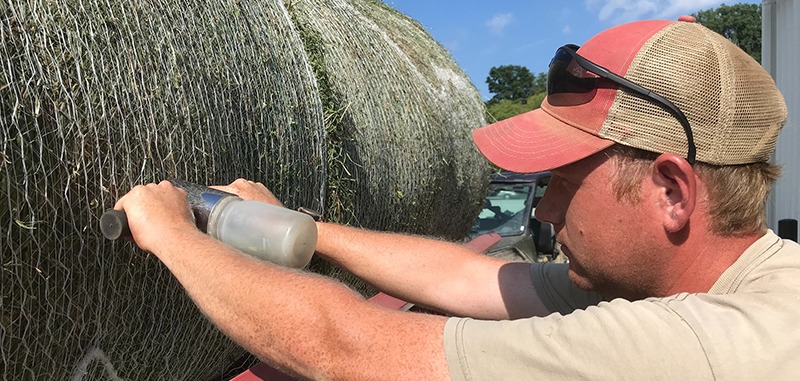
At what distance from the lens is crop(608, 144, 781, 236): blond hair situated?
5.14 ft

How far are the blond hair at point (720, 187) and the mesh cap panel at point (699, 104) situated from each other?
0.03m

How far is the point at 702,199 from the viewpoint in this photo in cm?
157

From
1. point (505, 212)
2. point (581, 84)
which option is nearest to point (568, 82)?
point (581, 84)

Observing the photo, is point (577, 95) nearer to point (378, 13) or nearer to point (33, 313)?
point (33, 313)

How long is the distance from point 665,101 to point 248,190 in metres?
1.11

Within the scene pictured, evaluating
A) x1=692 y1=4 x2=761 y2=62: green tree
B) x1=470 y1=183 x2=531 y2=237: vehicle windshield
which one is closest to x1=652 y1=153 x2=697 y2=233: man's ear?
x1=470 y1=183 x2=531 y2=237: vehicle windshield

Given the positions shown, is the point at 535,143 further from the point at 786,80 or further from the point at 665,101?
the point at 786,80

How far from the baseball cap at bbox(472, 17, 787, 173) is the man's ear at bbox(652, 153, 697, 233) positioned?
37mm

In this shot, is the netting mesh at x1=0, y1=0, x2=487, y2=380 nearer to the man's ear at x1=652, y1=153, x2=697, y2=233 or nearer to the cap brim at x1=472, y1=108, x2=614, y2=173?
the cap brim at x1=472, y1=108, x2=614, y2=173

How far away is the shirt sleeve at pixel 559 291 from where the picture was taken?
2166 mm

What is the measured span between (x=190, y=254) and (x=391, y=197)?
1.90 metres

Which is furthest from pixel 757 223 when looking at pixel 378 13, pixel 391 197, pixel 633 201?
pixel 378 13

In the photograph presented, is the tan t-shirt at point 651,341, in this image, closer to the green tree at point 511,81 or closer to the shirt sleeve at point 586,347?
the shirt sleeve at point 586,347

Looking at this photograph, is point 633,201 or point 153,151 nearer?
point 633,201
